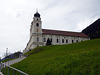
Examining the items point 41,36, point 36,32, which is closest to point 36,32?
point 36,32

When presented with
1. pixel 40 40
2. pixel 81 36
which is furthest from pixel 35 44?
pixel 81 36

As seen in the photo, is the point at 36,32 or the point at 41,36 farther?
the point at 41,36

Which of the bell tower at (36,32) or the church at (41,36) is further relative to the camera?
the church at (41,36)

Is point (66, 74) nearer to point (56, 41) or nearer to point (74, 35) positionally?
point (56, 41)

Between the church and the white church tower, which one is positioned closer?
the white church tower

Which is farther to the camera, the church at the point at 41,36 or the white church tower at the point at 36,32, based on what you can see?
the church at the point at 41,36

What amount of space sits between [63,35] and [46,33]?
32.5 ft

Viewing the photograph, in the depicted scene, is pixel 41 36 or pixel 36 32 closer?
pixel 36 32

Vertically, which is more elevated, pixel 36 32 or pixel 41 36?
pixel 36 32

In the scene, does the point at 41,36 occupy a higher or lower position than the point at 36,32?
lower

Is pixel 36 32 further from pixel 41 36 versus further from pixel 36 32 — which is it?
pixel 41 36

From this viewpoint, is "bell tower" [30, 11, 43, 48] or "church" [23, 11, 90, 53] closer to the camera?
"bell tower" [30, 11, 43, 48]

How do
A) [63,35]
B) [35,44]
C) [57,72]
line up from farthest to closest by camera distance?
[63,35], [35,44], [57,72]

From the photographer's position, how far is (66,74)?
7973 millimetres
